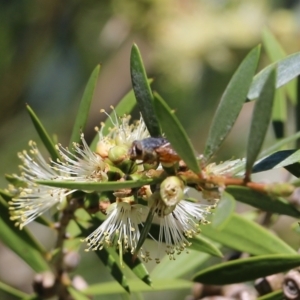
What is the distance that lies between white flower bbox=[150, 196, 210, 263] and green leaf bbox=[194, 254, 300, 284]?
0.11 feet

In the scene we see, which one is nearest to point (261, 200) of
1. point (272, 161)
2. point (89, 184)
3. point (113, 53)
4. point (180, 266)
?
point (272, 161)

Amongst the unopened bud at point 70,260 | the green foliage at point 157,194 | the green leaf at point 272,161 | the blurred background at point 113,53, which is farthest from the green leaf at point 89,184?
the blurred background at point 113,53

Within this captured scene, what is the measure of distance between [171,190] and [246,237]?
18cm

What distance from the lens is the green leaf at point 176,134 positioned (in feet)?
1.51

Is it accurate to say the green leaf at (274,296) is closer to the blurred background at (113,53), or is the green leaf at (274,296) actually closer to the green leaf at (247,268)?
the green leaf at (247,268)

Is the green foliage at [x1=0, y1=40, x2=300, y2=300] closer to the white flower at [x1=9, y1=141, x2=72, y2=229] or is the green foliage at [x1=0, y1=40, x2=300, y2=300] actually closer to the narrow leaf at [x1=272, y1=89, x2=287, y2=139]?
the white flower at [x1=9, y1=141, x2=72, y2=229]

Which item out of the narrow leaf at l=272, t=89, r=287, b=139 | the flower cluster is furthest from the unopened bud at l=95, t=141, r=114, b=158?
the narrow leaf at l=272, t=89, r=287, b=139

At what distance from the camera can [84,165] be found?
58cm

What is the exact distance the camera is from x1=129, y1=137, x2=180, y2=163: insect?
0.50m

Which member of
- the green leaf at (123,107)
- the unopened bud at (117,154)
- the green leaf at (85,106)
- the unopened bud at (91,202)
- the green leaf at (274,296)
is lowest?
the green leaf at (274,296)

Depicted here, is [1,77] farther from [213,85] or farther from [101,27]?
[213,85]

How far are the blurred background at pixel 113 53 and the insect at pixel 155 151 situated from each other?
1052 mm

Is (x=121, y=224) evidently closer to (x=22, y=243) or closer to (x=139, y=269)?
(x=139, y=269)

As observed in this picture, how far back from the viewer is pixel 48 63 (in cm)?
181
